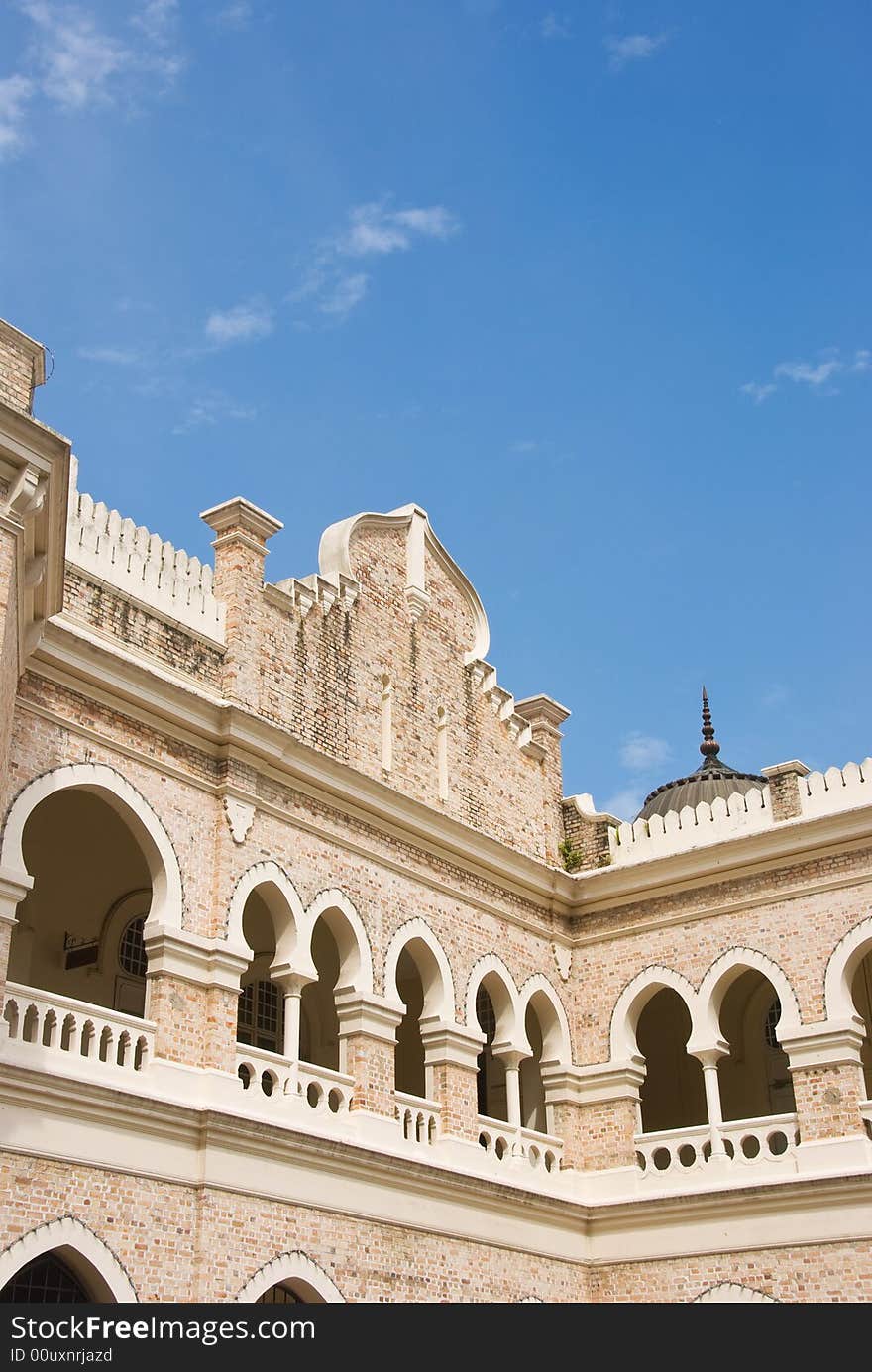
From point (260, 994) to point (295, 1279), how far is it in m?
4.97

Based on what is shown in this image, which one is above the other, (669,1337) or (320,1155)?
(320,1155)

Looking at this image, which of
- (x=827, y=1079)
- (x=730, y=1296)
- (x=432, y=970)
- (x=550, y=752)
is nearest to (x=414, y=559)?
(x=550, y=752)

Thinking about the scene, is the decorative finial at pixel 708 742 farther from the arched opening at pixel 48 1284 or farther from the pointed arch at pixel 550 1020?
the arched opening at pixel 48 1284

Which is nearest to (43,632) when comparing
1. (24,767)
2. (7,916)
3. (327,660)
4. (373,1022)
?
(24,767)

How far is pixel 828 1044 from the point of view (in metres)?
17.7

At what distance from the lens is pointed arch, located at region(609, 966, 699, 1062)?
19359 mm

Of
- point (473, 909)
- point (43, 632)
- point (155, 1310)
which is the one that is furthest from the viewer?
point (473, 909)

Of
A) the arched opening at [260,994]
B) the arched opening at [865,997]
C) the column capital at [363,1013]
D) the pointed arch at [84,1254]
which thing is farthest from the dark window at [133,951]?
the arched opening at [865,997]

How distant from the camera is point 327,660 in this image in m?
17.8

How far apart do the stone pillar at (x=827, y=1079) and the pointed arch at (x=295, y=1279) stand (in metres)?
5.71

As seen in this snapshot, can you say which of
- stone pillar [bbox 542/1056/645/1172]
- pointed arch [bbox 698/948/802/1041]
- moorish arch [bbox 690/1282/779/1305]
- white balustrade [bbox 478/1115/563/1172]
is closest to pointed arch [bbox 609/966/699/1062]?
stone pillar [bbox 542/1056/645/1172]

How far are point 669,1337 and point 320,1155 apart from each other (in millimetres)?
3565

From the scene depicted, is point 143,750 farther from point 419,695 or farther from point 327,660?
point 419,695

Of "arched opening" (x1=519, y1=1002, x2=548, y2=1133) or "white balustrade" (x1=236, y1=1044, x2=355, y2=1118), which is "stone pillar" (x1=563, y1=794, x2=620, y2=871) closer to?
"arched opening" (x1=519, y1=1002, x2=548, y2=1133)
